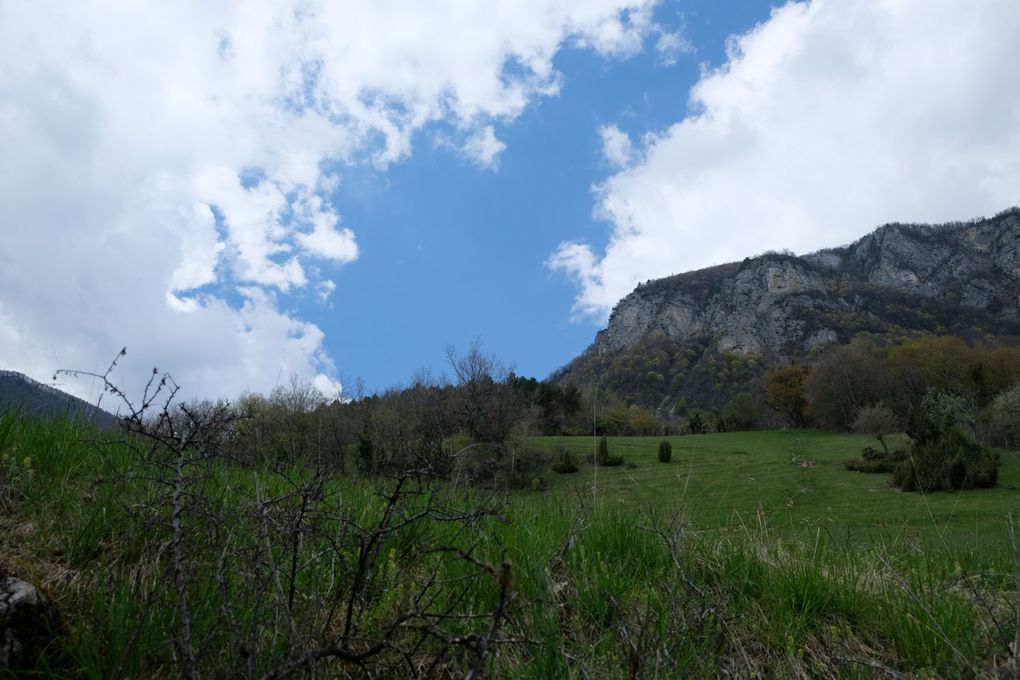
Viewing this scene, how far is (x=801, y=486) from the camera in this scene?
102 ft

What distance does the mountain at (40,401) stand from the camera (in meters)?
4.70

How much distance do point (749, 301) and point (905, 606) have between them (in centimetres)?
19450

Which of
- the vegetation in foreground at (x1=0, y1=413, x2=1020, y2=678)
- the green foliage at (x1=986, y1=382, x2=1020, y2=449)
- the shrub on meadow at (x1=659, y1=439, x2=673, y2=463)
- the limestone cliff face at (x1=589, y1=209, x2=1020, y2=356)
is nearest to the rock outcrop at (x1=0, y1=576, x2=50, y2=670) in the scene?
the vegetation in foreground at (x1=0, y1=413, x2=1020, y2=678)

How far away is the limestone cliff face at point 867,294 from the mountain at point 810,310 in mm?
306

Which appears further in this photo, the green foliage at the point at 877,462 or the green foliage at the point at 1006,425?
the green foliage at the point at 1006,425

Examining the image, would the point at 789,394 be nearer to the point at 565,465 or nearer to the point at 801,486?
the point at 801,486

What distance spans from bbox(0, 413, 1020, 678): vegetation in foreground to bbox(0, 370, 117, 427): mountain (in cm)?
35

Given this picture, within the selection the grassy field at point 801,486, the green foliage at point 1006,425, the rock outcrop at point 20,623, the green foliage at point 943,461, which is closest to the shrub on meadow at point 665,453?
the grassy field at point 801,486

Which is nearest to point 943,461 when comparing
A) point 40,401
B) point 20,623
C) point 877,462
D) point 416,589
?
point 877,462

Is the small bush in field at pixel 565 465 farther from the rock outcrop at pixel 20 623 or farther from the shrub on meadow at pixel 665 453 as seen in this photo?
the rock outcrop at pixel 20 623

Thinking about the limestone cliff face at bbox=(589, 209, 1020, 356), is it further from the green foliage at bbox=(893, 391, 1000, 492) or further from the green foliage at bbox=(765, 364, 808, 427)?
the green foliage at bbox=(893, 391, 1000, 492)

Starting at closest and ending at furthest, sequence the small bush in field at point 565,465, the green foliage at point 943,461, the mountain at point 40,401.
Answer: the mountain at point 40,401
the green foliage at point 943,461
the small bush in field at point 565,465

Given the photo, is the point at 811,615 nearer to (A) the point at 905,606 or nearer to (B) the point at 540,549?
(A) the point at 905,606

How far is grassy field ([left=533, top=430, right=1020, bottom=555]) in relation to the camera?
55.1 feet
